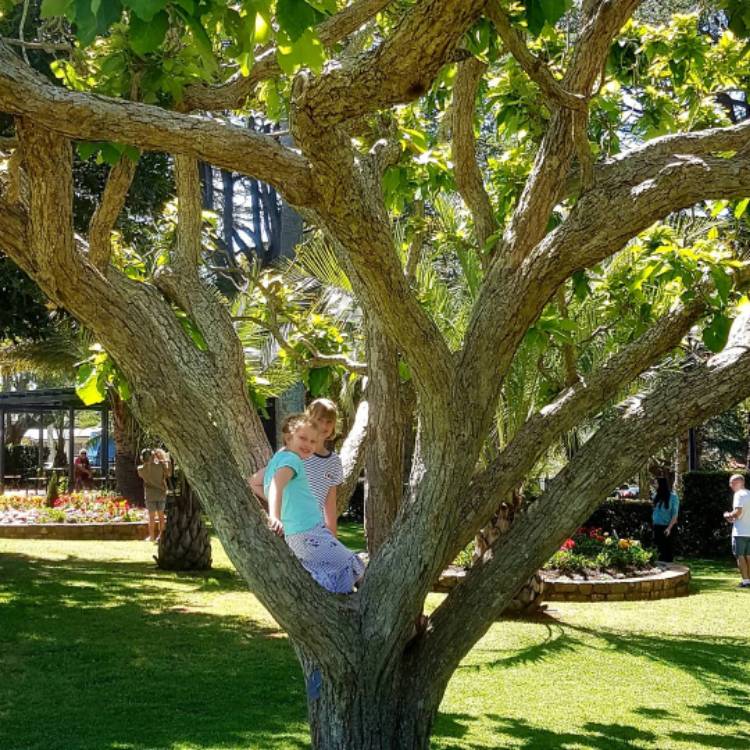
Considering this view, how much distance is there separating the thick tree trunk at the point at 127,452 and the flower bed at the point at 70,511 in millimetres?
1483

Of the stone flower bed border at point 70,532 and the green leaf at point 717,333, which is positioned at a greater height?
the green leaf at point 717,333

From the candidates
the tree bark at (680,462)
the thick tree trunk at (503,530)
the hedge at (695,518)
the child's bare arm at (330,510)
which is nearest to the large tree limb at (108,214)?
the child's bare arm at (330,510)

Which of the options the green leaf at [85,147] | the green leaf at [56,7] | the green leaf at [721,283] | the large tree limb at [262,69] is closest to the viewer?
the green leaf at [56,7]

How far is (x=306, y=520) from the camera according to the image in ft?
18.4

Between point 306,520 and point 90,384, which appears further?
point 306,520

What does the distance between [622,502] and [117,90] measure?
18.0 metres

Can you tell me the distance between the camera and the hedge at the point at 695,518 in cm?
2108

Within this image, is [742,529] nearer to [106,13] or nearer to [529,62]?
[529,62]

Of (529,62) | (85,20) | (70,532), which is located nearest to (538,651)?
(529,62)

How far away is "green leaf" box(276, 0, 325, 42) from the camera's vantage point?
121 inches

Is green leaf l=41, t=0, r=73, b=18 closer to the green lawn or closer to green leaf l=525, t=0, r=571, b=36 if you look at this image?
green leaf l=525, t=0, r=571, b=36

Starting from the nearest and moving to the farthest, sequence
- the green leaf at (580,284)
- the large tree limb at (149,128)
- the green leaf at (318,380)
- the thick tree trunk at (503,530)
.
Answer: the large tree limb at (149,128) < the green leaf at (580,284) < the green leaf at (318,380) < the thick tree trunk at (503,530)

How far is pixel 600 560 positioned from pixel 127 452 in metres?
13.3

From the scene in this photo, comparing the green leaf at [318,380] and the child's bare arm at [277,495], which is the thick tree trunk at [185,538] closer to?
the green leaf at [318,380]
